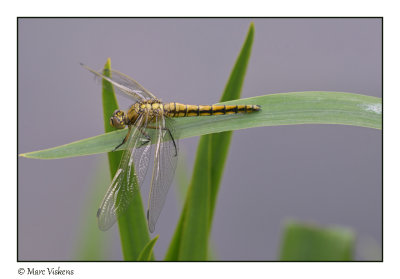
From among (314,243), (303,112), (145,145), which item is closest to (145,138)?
(145,145)

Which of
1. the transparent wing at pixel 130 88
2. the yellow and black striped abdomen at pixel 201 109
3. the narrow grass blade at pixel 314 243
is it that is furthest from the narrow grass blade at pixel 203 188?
the narrow grass blade at pixel 314 243

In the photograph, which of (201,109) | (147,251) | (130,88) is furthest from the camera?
(130,88)

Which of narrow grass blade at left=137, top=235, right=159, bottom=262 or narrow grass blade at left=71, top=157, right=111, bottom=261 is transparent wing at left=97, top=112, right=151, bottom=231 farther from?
narrow grass blade at left=71, top=157, right=111, bottom=261

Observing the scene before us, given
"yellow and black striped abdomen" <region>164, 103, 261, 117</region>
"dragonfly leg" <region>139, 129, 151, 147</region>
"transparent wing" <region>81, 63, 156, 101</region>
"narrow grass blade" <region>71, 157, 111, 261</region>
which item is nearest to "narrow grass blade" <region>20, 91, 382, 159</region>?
"yellow and black striped abdomen" <region>164, 103, 261, 117</region>

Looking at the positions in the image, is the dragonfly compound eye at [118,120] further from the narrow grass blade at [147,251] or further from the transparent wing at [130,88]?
the narrow grass blade at [147,251]

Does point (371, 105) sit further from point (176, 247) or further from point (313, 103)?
point (176, 247)

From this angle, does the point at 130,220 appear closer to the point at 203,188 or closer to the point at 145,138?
the point at 203,188
